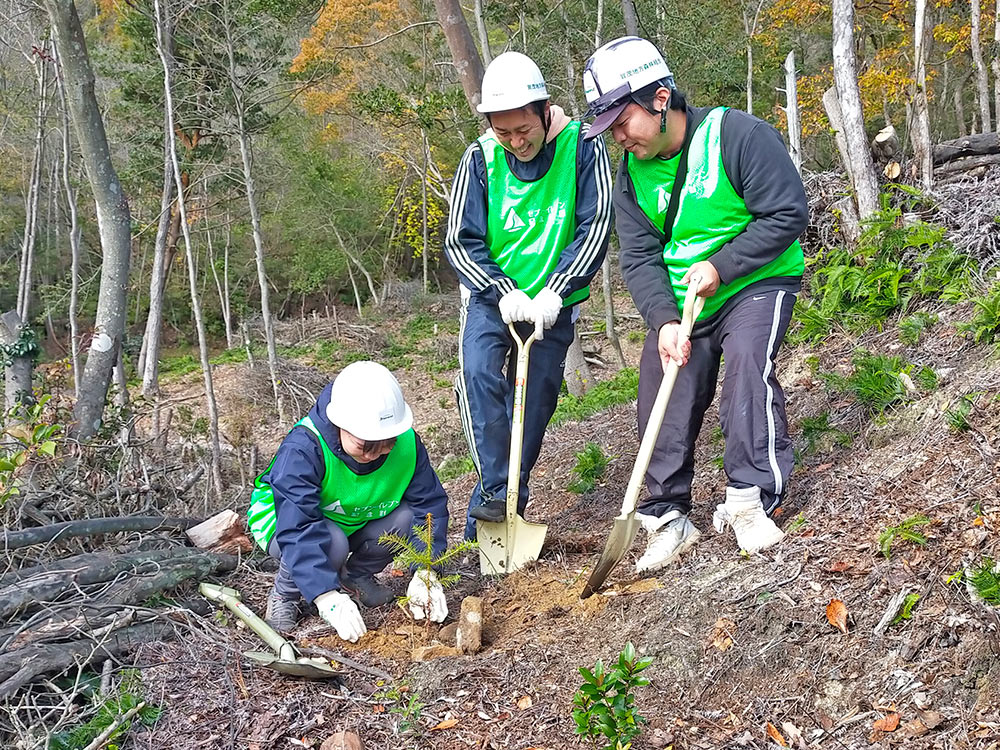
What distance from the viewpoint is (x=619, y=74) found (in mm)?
3160

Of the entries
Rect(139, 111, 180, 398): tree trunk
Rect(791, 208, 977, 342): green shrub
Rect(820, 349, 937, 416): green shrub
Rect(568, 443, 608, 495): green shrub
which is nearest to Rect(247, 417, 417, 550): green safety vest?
Rect(568, 443, 608, 495): green shrub

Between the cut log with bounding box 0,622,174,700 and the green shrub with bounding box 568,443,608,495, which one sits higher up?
the cut log with bounding box 0,622,174,700

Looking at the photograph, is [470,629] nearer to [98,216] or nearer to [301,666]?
[301,666]

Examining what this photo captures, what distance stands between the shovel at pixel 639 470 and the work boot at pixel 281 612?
132 centimetres

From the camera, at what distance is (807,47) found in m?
23.6

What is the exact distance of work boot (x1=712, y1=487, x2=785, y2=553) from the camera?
10.4 feet

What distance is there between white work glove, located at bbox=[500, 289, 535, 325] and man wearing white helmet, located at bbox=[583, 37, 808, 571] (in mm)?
495

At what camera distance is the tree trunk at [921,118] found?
5.96 metres

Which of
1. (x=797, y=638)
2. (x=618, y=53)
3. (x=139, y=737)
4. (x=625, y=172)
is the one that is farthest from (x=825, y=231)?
(x=139, y=737)

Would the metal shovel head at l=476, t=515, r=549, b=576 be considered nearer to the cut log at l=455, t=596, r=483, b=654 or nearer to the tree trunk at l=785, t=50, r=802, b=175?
the cut log at l=455, t=596, r=483, b=654

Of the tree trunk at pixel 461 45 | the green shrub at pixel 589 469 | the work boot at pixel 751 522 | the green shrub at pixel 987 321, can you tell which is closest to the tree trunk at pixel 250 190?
the tree trunk at pixel 461 45

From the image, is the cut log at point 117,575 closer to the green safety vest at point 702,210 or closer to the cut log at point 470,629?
the cut log at point 470,629

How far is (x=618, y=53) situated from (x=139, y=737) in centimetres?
305

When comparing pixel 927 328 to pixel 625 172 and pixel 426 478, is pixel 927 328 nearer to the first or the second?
pixel 625 172
